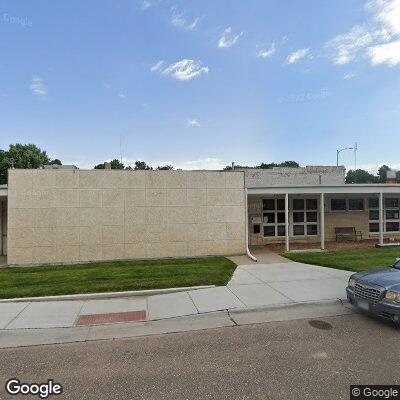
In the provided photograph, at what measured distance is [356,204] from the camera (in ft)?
65.1

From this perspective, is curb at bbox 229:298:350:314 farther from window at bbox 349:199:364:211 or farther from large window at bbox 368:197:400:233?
large window at bbox 368:197:400:233

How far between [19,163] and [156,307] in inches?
1954

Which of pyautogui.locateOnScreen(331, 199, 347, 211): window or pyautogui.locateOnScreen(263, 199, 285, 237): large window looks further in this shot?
pyautogui.locateOnScreen(331, 199, 347, 211): window

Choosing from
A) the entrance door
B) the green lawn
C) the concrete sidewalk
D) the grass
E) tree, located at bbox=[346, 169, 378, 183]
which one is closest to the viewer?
the concrete sidewalk

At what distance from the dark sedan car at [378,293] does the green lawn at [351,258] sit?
4.26 metres

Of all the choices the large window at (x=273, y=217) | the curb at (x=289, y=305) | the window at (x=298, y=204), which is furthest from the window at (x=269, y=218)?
the curb at (x=289, y=305)

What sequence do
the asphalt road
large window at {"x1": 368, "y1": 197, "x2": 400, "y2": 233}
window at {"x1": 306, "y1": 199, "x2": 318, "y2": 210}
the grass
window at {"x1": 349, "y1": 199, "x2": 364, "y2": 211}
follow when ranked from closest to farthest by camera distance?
the asphalt road
the grass
window at {"x1": 306, "y1": 199, "x2": 318, "y2": 210}
window at {"x1": 349, "y1": 199, "x2": 364, "y2": 211}
large window at {"x1": 368, "y1": 197, "x2": 400, "y2": 233}

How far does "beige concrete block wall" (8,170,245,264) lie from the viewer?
13141 mm

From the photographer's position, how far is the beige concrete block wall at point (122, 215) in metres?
13.1

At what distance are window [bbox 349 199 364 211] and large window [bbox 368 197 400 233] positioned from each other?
0.76m

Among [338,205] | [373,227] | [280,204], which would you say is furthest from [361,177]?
[280,204]

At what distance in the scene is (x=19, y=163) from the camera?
159 ft

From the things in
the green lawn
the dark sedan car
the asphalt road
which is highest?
the dark sedan car

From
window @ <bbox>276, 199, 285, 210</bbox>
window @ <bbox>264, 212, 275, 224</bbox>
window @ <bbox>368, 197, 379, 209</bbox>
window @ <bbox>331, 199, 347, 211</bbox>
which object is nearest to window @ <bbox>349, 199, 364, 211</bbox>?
window @ <bbox>331, 199, 347, 211</bbox>
